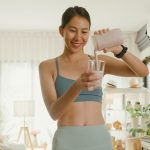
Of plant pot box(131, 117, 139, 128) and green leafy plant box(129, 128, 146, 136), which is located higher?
plant pot box(131, 117, 139, 128)

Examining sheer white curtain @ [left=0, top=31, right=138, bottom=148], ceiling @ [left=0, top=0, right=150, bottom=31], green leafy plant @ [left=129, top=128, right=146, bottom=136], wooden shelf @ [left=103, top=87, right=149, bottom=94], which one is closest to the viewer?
ceiling @ [left=0, top=0, right=150, bottom=31]

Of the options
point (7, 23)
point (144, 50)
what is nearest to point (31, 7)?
point (7, 23)

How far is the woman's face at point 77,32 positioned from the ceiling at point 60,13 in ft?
10.1

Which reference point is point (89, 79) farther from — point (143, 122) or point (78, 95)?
point (143, 122)

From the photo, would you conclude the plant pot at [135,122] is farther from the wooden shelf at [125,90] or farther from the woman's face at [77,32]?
the woman's face at [77,32]

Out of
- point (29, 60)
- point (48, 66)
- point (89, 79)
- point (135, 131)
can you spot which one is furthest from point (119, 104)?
point (89, 79)

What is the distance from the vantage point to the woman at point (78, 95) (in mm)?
1030

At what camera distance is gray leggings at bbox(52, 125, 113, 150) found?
1.03 metres

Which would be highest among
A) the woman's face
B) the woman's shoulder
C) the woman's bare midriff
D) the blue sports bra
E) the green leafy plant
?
the woman's face

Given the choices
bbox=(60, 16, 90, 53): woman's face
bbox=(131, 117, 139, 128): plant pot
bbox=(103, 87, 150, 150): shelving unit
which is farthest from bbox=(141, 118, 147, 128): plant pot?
bbox=(60, 16, 90, 53): woman's face

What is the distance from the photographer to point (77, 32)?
1048 millimetres

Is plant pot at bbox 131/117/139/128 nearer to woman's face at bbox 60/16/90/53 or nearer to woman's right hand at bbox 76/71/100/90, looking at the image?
woman's face at bbox 60/16/90/53

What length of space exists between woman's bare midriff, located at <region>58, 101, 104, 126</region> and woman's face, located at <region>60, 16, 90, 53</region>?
7.2 inches

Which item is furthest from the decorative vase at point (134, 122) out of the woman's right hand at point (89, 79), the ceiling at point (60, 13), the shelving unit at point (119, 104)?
the woman's right hand at point (89, 79)
